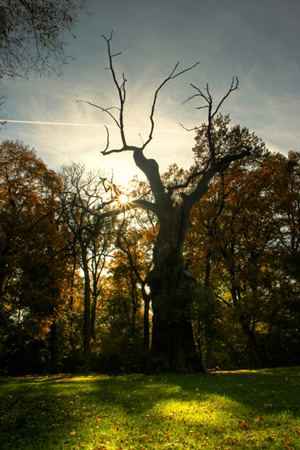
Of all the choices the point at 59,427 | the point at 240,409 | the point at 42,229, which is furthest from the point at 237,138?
the point at 59,427

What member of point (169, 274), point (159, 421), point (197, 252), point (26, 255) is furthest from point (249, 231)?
point (159, 421)

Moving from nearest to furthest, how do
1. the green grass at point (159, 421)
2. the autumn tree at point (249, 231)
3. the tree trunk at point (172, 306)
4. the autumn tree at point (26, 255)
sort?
the green grass at point (159, 421) < the tree trunk at point (172, 306) < the autumn tree at point (249, 231) < the autumn tree at point (26, 255)

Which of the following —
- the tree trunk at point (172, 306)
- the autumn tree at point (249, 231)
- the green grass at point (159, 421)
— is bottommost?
the green grass at point (159, 421)

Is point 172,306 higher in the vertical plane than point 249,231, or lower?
lower

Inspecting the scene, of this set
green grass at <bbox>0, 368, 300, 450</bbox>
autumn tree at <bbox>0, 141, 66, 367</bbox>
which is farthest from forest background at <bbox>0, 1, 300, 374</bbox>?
green grass at <bbox>0, 368, 300, 450</bbox>

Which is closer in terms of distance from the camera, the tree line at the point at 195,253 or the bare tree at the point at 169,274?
the bare tree at the point at 169,274

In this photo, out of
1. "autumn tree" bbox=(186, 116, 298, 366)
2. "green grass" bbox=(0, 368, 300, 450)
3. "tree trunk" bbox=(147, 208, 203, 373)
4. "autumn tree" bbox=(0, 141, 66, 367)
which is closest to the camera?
"green grass" bbox=(0, 368, 300, 450)

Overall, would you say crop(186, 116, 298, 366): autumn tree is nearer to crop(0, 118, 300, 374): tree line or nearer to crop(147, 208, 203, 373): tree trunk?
crop(0, 118, 300, 374): tree line

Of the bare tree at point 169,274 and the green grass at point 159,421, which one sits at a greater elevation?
the bare tree at point 169,274

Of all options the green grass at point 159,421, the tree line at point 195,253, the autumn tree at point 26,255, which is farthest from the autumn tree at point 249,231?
the green grass at point 159,421

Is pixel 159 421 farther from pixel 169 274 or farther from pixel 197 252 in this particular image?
pixel 197 252

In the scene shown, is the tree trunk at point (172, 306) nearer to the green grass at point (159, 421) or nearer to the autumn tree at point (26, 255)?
the green grass at point (159, 421)

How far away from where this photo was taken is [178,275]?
43.2 ft

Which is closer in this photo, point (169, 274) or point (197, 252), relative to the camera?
point (169, 274)
